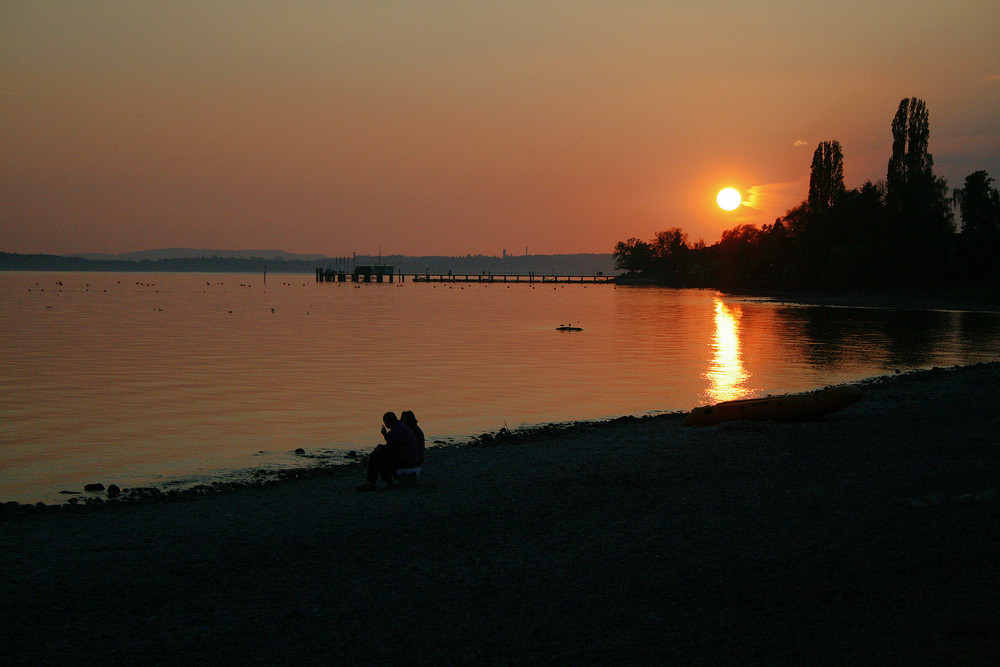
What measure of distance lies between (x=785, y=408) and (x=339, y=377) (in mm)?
23024

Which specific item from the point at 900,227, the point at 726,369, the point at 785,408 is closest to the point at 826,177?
the point at 900,227

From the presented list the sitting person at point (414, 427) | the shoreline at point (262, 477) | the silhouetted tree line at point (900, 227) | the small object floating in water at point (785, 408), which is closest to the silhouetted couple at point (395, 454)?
the sitting person at point (414, 427)

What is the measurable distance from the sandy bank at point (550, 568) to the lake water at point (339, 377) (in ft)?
21.6

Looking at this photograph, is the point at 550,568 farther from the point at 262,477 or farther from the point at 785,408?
the point at 785,408

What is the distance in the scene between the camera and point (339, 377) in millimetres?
38656

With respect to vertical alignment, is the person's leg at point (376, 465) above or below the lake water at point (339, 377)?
above

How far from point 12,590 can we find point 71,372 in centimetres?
3361

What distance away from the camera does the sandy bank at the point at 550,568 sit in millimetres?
7582

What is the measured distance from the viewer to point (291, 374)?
130 ft

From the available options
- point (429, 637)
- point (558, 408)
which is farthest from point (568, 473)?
point (558, 408)

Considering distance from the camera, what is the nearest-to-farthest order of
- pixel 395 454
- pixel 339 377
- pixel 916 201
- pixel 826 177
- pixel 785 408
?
pixel 395 454, pixel 785 408, pixel 339 377, pixel 916 201, pixel 826 177

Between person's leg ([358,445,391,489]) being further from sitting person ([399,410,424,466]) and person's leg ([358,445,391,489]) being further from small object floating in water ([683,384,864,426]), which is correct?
small object floating in water ([683,384,864,426])

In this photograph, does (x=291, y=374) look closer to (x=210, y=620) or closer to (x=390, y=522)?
(x=390, y=522)

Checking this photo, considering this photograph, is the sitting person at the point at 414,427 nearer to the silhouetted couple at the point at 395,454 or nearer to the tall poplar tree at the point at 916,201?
the silhouetted couple at the point at 395,454
